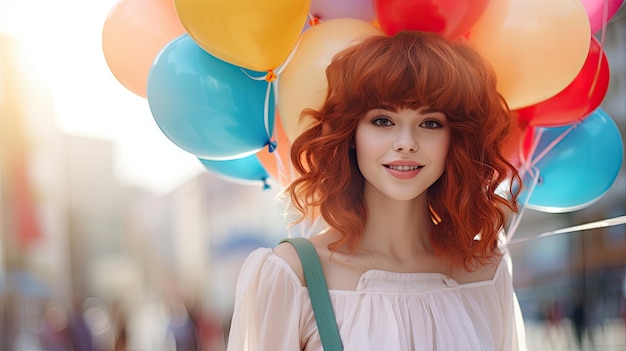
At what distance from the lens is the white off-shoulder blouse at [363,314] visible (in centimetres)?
188

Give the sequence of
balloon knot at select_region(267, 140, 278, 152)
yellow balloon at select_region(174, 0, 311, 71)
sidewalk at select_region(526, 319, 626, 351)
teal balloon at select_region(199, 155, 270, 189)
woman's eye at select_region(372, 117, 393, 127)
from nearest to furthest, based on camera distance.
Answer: yellow balloon at select_region(174, 0, 311, 71)
woman's eye at select_region(372, 117, 393, 127)
balloon knot at select_region(267, 140, 278, 152)
teal balloon at select_region(199, 155, 270, 189)
sidewalk at select_region(526, 319, 626, 351)

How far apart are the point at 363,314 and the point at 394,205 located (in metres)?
0.34

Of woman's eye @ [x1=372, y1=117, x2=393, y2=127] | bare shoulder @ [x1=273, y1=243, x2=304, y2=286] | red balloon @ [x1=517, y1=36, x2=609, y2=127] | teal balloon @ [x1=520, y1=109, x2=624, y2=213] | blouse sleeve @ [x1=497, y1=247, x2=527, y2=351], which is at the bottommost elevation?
blouse sleeve @ [x1=497, y1=247, x2=527, y2=351]

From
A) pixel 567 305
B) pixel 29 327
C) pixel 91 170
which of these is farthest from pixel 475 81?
pixel 91 170

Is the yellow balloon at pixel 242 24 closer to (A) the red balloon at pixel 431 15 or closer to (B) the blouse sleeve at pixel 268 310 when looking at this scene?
(A) the red balloon at pixel 431 15

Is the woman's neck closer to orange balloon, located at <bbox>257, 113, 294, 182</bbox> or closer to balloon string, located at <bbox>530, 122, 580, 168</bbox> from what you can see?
orange balloon, located at <bbox>257, 113, 294, 182</bbox>

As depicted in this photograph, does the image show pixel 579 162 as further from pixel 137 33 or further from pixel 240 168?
pixel 137 33

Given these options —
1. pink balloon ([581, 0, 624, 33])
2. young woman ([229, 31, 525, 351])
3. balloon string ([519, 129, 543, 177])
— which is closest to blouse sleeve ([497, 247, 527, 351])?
young woman ([229, 31, 525, 351])

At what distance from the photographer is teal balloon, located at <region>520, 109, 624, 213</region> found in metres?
2.41

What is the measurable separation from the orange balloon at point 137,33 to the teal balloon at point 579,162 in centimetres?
122

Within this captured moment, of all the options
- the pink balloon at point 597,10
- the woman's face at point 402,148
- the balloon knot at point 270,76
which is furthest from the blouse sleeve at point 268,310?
the pink balloon at point 597,10

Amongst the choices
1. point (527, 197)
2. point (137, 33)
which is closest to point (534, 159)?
point (527, 197)

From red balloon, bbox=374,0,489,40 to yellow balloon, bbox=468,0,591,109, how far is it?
0.06 m

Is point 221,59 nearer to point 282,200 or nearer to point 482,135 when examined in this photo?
point 282,200
